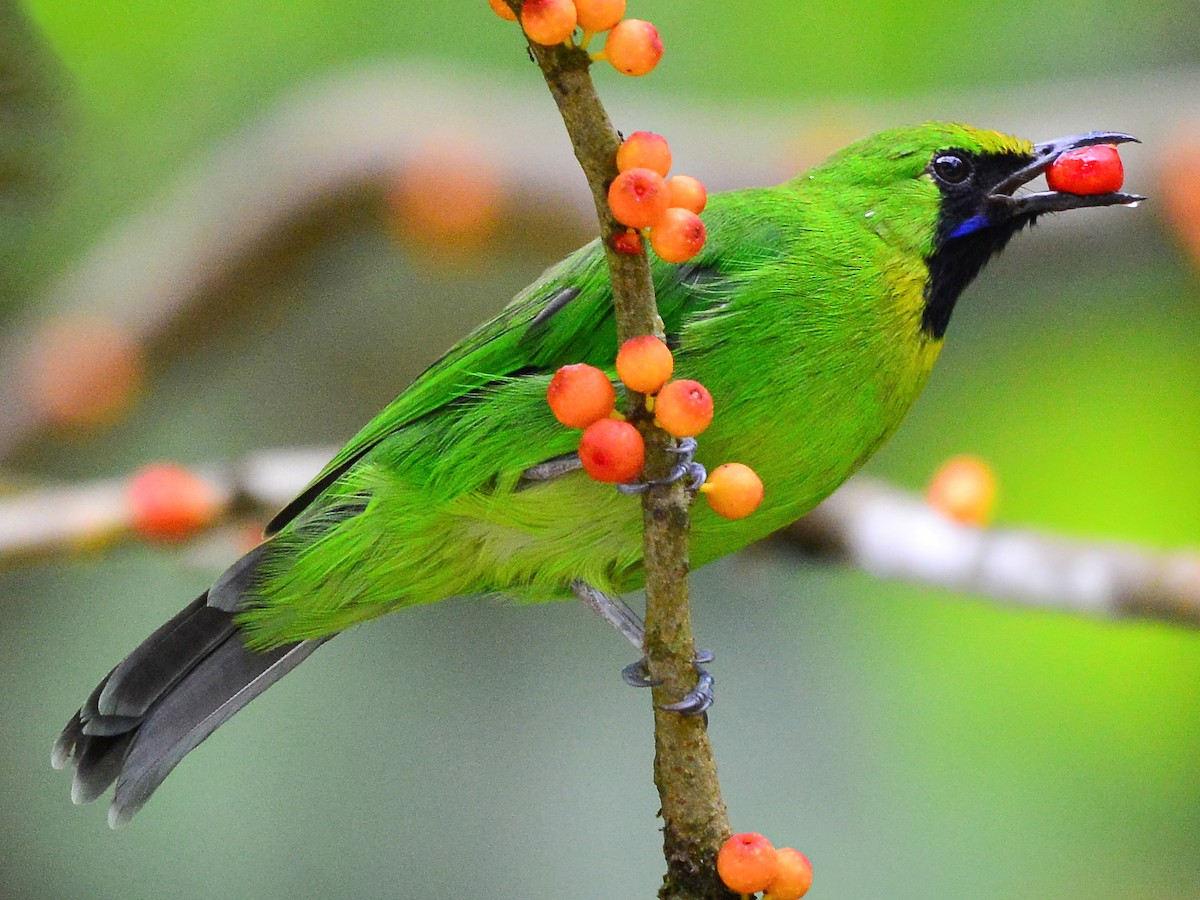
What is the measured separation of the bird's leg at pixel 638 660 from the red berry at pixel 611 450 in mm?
388

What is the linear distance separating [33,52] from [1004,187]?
1886 millimetres

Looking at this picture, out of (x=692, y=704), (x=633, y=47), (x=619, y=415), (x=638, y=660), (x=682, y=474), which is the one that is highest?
(x=633, y=47)

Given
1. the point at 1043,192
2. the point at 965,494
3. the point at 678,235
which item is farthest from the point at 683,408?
the point at 965,494

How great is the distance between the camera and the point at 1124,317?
563 centimetres

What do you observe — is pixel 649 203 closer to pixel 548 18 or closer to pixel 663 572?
pixel 548 18

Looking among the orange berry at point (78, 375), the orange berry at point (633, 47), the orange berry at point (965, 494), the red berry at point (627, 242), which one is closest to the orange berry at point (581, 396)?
the red berry at point (627, 242)

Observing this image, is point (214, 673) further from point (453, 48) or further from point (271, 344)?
point (453, 48)

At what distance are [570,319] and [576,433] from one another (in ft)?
0.95

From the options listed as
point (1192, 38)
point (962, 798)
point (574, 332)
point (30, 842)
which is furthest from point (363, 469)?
point (1192, 38)

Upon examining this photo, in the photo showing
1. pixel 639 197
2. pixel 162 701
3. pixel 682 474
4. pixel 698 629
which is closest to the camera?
pixel 639 197

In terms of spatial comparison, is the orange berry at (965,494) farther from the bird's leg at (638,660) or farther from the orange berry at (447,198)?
the orange berry at (447,198)

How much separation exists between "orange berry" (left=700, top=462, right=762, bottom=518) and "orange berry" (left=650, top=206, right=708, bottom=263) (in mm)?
465

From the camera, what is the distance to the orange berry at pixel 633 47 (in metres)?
1.54

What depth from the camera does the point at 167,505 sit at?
126 inches
